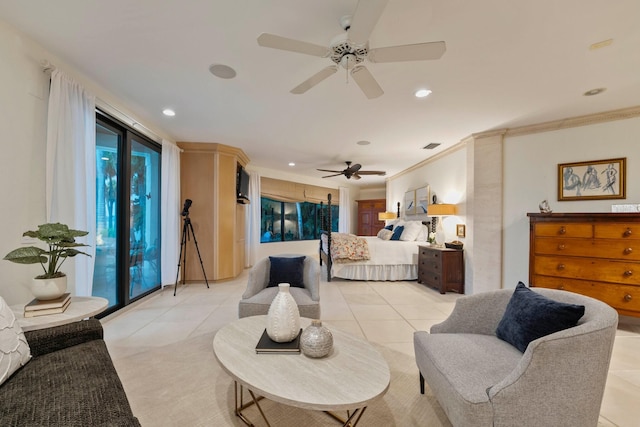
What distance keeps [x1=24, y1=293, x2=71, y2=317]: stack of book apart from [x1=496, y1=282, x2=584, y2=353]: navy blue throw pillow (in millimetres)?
2689

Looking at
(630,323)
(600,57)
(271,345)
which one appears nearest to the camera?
(271,345)

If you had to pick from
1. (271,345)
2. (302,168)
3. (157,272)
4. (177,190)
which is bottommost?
(157,272)

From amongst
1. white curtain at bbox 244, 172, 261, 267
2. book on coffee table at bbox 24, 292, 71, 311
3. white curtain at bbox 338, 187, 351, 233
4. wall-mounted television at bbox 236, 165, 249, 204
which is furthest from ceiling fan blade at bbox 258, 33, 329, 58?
white curtain at bbox 338, 187, 351, 233

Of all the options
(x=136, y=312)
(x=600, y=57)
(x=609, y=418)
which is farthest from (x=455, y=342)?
(x=136, y=312)

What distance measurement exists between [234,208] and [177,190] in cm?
104

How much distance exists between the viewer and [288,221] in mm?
7414

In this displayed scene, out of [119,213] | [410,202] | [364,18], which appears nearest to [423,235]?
[410,202]

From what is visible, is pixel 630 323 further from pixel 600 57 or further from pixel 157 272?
pixel 157 272

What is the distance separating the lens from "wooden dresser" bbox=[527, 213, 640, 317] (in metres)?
2.53

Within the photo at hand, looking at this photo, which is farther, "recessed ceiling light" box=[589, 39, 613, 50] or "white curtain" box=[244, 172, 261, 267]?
"white curtain" box=[244, 172, 261, 267]

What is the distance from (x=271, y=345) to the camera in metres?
1.39

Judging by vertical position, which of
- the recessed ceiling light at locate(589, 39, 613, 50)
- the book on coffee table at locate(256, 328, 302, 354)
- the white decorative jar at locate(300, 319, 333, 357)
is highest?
the recessed ceiling light at locate(589, 39, 613, 50)

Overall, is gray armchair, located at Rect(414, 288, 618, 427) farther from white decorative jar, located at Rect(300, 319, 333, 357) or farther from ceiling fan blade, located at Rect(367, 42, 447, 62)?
ceiling fan blade, located at Rect(367, 42, 447, 62)

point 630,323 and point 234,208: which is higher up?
point 234,208
